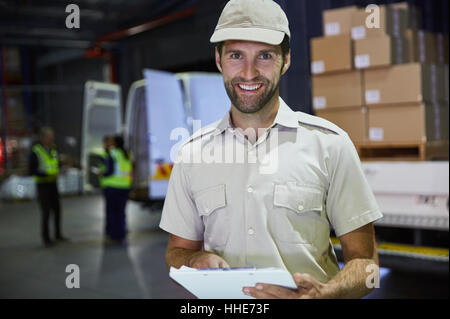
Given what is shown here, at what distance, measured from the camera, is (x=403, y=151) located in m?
3.97

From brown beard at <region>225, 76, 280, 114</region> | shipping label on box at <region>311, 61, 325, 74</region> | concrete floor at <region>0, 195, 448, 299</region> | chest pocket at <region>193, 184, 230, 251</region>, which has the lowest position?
concrete floor at <region>0, 195, 448, 299</region>

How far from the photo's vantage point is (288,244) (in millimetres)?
1514

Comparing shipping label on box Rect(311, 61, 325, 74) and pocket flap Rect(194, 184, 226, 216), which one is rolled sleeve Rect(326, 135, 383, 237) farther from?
shipping label on box Rect(311, 61, 325, 74)

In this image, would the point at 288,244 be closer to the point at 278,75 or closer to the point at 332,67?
the point at 278,75

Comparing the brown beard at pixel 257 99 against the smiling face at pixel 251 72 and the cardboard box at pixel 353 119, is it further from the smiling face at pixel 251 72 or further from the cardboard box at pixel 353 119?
the cardboard box at pixel 353 119

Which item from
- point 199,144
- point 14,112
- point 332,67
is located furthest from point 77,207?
point 199,144

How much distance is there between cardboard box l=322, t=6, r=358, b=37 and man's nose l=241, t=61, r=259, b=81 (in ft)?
8.17

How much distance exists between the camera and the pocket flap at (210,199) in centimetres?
154

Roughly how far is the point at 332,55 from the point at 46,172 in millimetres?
4774

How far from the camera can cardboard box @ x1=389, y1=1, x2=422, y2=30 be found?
3.94 m

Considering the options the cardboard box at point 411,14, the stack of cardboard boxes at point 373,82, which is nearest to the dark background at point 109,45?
the cardboard box at point 411,14

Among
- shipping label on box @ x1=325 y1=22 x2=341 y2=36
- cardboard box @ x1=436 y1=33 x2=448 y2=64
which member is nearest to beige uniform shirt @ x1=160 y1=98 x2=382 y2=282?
shipping label on box @ x1=325 y1=22 x2=341 y2=36
